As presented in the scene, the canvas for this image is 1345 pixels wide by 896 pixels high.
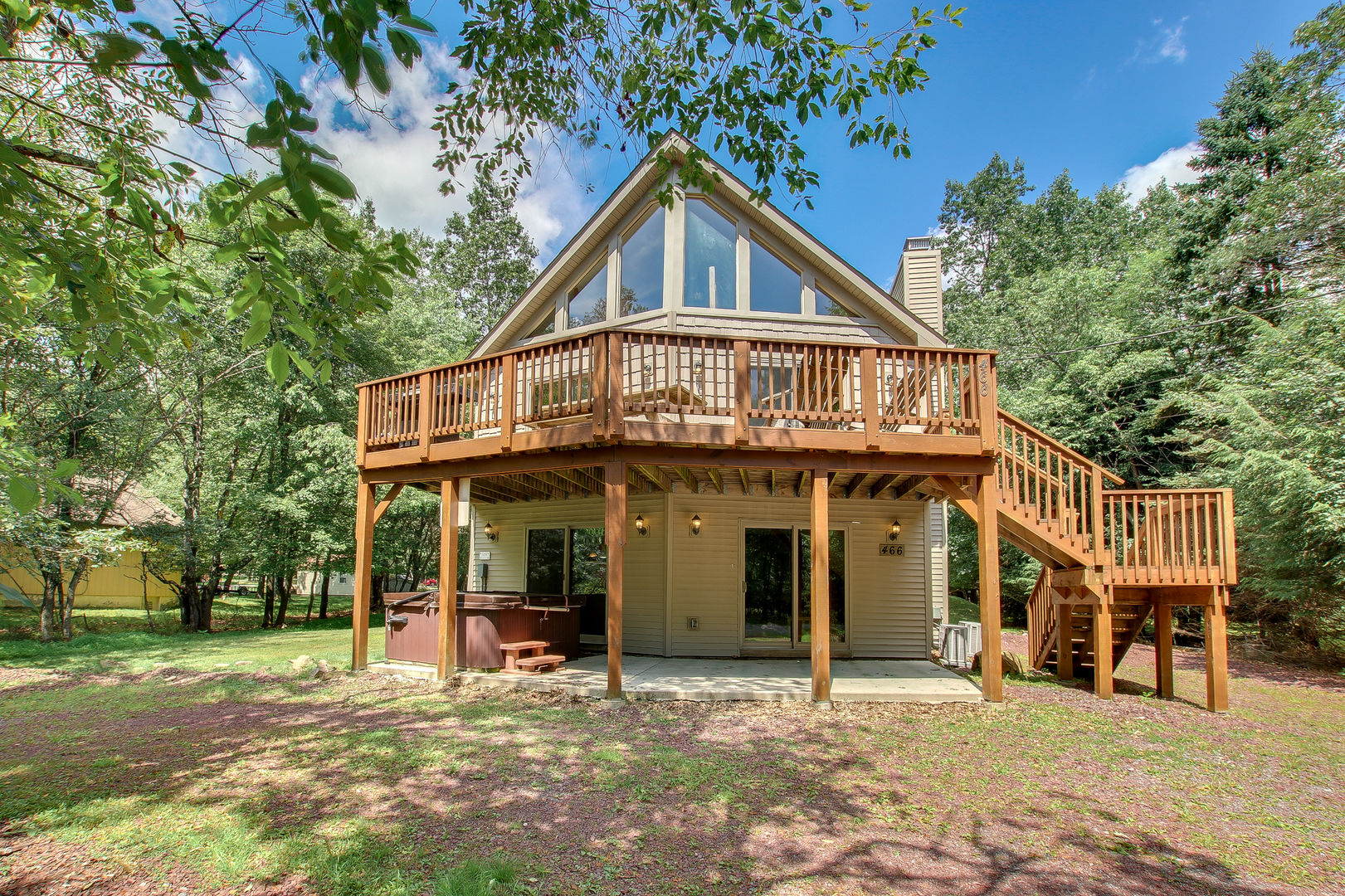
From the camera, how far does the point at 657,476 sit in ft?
31.9

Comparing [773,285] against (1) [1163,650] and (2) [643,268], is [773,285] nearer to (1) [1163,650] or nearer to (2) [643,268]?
(2) [643,268]

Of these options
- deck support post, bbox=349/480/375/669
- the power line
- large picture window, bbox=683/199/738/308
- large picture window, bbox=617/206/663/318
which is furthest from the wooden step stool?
the power line

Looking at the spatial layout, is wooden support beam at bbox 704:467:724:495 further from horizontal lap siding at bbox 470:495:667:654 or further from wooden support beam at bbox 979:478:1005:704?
wooden support beam at bbox 979:478:1005:704

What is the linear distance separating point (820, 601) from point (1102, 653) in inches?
142

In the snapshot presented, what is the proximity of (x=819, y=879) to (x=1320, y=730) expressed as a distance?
706 cm

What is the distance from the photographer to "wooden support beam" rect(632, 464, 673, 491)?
9.27 metres

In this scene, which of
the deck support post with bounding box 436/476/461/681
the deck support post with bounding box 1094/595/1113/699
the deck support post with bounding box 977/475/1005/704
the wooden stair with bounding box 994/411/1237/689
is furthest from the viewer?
the deck support post with bounding box 436/476/461/681

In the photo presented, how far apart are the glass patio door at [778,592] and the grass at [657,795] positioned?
341 centimetres

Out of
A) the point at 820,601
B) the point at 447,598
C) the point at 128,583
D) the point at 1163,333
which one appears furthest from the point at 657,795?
the point at 128,583

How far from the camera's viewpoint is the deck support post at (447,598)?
852cm

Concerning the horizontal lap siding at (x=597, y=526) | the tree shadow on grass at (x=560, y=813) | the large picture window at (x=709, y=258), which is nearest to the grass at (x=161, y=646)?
→ the horizontal lap siding at (x=597, y=526)

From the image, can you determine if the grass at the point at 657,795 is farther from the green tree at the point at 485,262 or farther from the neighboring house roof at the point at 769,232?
the green tree at the point at 485,262

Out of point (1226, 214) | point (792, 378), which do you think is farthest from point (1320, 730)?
point (1226, 214)

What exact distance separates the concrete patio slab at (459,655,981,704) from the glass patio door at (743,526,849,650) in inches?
28.5
